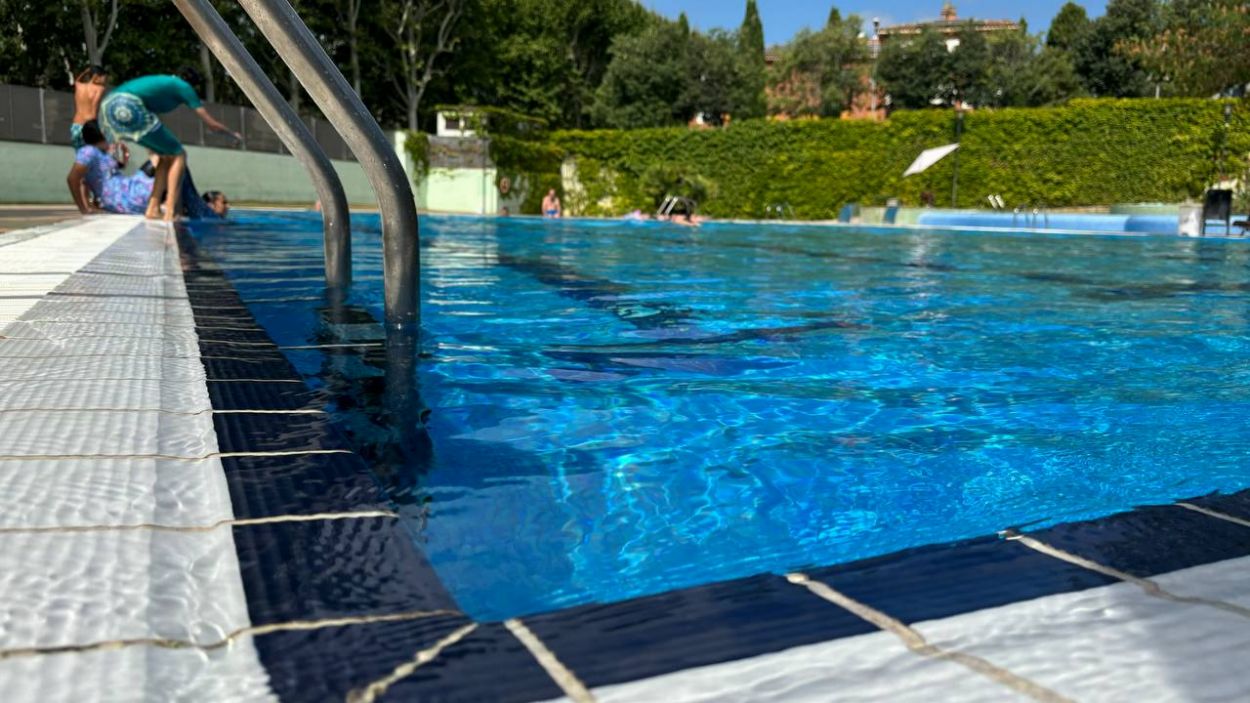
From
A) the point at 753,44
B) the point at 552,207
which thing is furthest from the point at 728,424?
the point at 753,44

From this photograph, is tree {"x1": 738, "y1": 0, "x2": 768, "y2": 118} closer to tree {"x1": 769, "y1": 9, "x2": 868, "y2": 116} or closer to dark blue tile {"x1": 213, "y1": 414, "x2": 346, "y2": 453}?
tree {"x1": 769, "y1": 9, "x2": 868, "y2": 116}

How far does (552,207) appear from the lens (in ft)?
85.3

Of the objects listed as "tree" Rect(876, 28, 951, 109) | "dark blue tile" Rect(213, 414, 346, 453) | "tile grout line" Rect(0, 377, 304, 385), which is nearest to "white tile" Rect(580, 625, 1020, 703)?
"dark blue tile" Rect(213, 414, 346, 453)

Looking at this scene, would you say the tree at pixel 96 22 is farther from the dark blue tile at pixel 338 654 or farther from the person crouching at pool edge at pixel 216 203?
the dark blue tile at pixel 338 654

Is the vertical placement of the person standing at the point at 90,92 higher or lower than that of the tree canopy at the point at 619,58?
lower

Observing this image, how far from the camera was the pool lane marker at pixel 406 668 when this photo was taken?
39.0 inches

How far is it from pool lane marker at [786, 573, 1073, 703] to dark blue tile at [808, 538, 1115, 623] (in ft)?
0.07

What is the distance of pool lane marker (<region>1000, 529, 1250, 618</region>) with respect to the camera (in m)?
1.25

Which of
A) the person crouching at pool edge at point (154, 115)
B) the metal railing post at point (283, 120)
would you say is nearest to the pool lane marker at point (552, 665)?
the metal railing post at point (283, 120)

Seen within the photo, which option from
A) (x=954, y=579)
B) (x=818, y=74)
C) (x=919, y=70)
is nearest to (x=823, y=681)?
(x=954, y=579)

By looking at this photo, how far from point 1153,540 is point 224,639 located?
4.76ft

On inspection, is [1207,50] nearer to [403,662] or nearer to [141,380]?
[141,380]

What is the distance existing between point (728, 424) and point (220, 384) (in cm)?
152

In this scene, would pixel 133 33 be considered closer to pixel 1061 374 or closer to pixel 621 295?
pixel 621 295
